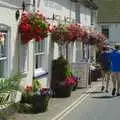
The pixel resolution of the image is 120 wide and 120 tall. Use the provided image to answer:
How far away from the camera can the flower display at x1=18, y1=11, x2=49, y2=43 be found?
15172 millimetres

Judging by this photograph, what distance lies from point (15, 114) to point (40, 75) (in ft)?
16.0

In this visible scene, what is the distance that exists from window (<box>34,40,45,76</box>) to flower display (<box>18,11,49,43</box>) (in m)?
2.79

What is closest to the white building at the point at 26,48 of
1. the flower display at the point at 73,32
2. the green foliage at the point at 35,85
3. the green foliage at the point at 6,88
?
the green foliage at the point at 35,85

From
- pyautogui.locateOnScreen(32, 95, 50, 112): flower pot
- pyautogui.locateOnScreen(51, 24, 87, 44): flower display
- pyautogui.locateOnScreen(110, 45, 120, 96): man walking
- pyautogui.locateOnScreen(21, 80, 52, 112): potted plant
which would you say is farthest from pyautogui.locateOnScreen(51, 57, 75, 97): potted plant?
pyautogui.locateOnScreen(32, 95, 50, 112): flower pot

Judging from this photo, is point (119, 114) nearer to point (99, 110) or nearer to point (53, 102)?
point (99, 110)

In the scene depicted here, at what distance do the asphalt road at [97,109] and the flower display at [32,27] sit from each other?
2.44 m

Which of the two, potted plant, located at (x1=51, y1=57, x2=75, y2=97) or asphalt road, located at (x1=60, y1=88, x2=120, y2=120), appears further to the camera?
potted plant, located at (x1=51, y1=57, x2=75, y2=97)

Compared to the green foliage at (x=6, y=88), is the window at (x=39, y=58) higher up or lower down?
higher up

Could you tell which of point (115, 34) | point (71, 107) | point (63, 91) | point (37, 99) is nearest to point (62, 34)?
point (63, 91)

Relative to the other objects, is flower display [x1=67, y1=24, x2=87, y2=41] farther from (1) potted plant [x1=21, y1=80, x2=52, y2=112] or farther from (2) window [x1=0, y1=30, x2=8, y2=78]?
(2) window [x1=0, y1=30, x2=8, y2=78]

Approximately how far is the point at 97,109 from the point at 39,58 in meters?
4.05

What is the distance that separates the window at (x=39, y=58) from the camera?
1836 centimetres

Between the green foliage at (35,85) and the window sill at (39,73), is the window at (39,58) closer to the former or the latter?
the window sill at (39,73)

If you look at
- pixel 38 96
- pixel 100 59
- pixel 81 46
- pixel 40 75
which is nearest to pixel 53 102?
pixel 40 75
